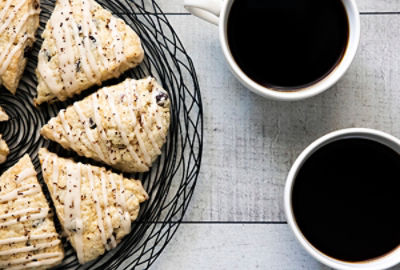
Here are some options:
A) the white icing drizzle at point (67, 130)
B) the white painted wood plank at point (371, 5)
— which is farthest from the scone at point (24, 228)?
the white painted wood plank at point (371, 5)

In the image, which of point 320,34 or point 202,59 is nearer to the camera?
point 320,34

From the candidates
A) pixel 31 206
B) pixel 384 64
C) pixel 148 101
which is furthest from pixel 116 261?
pixel 384 64

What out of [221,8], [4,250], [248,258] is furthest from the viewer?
[248,258]

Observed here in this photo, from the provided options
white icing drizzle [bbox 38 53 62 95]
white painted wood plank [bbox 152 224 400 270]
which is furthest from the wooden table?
white icing drizzle [bbox 38 53 62 95]

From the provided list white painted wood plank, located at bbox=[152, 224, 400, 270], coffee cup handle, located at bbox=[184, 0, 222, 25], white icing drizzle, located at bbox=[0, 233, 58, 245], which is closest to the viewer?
coffee cup handle, located at bbox=[184, 0, 222, 25]

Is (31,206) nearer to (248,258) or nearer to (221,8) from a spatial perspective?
(248,258)

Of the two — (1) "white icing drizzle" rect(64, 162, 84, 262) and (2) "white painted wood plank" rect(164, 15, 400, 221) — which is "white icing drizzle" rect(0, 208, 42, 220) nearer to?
(1) "white icing drizzle" rect(64, 162, 84, 262)
